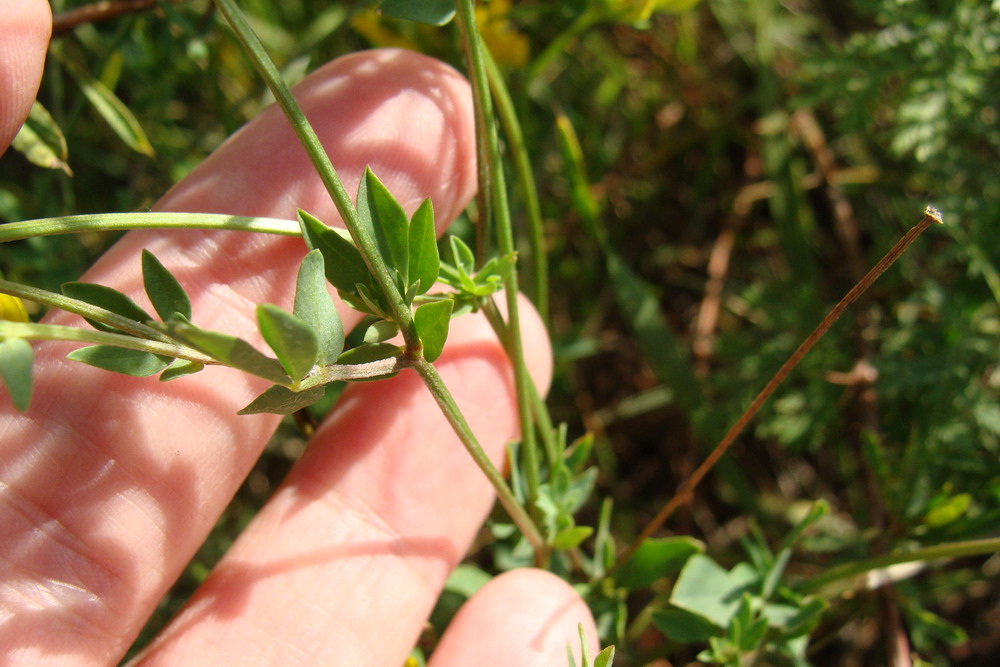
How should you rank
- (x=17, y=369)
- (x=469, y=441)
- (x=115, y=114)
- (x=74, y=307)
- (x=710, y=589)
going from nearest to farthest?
(x=17, y=369) → (x=74, y=307) → (x=469, y=441) → (x=710, y=589) → (x=115, y=114)

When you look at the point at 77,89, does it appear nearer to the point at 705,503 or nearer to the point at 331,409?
the point at 331,409

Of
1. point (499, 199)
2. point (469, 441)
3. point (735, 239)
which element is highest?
point (499, 199)

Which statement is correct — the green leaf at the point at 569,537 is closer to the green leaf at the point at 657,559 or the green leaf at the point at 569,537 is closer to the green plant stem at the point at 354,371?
the green leaf at the point at 657,559

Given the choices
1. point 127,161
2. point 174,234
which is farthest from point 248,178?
point 127,161

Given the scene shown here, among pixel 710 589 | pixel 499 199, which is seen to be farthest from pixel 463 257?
pixel 710 589

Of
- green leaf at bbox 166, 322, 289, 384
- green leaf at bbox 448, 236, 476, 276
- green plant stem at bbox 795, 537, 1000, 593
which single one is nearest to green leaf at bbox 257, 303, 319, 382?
green leaf at bbox 166, 322, 289, 384

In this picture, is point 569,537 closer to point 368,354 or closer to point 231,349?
point 368,354
